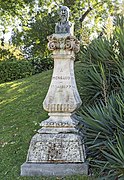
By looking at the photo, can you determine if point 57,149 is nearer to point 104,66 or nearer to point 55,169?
point 55,169

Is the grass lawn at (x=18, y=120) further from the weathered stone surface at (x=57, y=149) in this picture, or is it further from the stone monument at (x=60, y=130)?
the weathered stone surface at (x=57, y=149)

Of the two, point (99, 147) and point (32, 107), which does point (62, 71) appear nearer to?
point (99, 147)

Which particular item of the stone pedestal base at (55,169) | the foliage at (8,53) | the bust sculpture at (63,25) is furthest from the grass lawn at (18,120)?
the foliage at (8,53)

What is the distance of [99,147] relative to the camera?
14.5 ft

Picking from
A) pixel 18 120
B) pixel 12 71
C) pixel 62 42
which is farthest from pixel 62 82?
pixel 12 71

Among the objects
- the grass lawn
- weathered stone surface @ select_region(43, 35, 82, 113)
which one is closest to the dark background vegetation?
the grass lawn

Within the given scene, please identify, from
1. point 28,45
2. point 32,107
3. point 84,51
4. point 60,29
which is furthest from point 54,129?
point 28,45

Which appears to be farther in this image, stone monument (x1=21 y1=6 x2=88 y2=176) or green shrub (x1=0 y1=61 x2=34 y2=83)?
green shrub (x1=0 y1=61 x2=34 y2=83)

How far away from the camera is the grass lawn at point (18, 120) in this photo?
538 cm

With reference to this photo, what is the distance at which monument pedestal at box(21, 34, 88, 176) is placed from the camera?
4.82 metres

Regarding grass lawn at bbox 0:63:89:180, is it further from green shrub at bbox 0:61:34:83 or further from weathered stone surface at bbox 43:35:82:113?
green shrub at bbox 0:61:34:83

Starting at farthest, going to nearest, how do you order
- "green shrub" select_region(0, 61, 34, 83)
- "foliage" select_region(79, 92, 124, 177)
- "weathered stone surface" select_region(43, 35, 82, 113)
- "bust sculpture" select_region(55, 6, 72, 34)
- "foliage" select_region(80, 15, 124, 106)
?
"green shrub" select_region(0, 61, 34, 83), "foliage" select_region(80, 15, 124, 106), "bust sculpture" select_region(55, 6, 72, 34), "weathered stone surface" select_region(43, 35, 82, 113), "foliage" select_region(79, 92, 124, 177)

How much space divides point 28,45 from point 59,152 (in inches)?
779

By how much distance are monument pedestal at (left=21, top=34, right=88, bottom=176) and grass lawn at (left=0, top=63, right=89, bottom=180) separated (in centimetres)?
20
